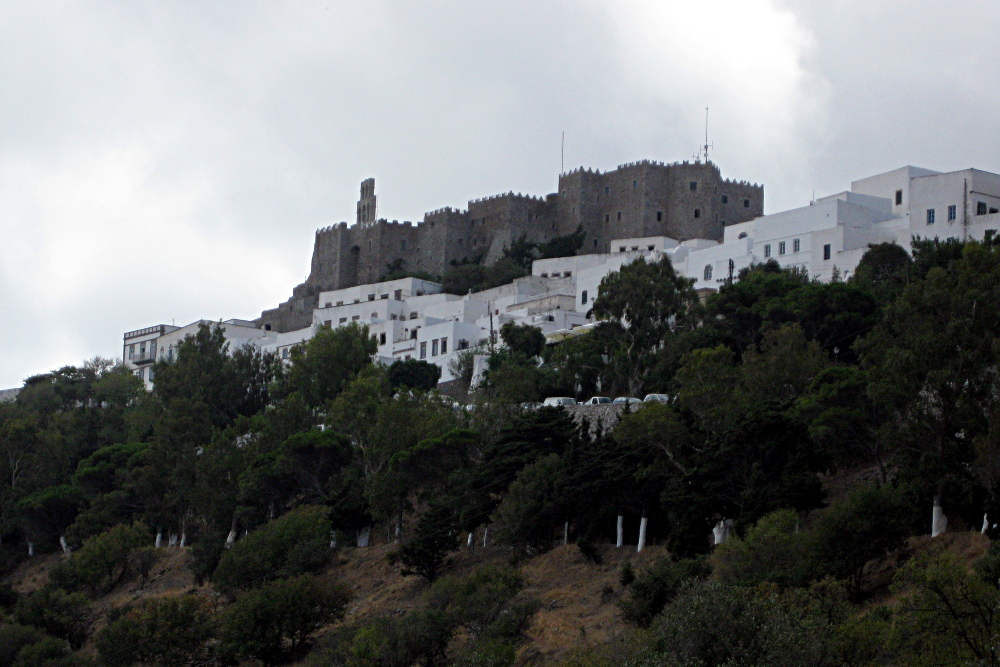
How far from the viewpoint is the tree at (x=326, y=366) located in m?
53.7

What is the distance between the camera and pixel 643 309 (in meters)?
46.5

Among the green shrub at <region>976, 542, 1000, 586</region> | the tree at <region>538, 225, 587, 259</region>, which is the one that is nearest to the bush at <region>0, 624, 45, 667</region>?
the green shrub at <region>976, 542, 1000, 586</region>

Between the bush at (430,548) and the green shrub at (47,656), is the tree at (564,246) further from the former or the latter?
the green shrub at (47,656)

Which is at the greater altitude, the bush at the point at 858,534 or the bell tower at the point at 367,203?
the bell tower at the point at 367,203

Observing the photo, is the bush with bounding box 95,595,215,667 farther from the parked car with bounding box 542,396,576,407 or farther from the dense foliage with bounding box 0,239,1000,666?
the parked car with bounding box 542,396,576,407

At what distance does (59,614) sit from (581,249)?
45033 mm

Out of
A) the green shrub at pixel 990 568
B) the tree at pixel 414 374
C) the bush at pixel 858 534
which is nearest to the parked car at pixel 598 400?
the tree at pixel 414 374

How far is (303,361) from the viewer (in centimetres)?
5469

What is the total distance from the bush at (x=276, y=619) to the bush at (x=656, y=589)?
8.56 m

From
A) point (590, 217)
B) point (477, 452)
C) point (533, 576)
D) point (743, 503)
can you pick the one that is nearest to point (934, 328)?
point (743, 503)

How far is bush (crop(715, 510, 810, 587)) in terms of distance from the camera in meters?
25.7

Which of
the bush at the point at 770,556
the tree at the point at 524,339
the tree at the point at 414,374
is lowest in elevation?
the bush at the point at 770,556

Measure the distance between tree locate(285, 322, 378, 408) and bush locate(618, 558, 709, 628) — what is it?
26406mm

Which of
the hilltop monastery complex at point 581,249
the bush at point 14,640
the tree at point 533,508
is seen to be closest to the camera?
the tree at point 533,508
